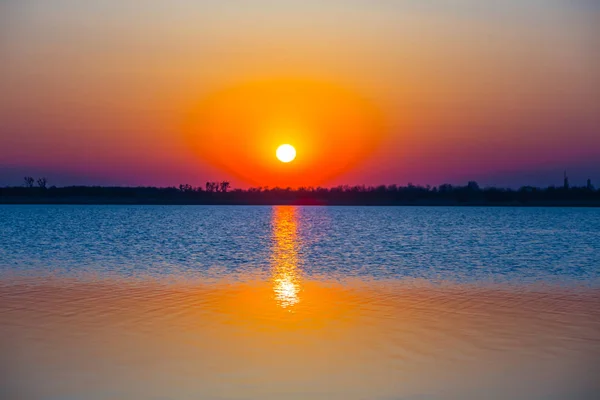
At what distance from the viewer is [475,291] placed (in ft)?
70.9

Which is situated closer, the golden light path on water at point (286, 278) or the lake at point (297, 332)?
the lake at point (297, 332)

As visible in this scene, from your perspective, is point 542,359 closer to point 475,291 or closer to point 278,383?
point 278,383

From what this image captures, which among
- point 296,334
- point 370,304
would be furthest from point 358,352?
point 370,304

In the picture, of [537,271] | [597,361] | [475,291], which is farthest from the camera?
[537,271]

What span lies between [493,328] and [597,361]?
10.8ft

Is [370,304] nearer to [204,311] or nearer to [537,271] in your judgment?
[204,311]

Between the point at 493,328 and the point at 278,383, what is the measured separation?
6.89 metres

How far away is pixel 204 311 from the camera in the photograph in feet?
56.5

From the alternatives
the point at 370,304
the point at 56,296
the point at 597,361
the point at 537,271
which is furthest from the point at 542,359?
the point at 537,271

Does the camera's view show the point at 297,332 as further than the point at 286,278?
No

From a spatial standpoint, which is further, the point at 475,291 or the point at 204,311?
the point at 475,291

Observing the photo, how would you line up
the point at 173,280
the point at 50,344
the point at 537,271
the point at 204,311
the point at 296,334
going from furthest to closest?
the point at 537,271
the point at 173,280
the point at 204,311
the point at 296,334
the point at 50,344

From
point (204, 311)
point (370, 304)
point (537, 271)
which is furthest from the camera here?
point (537, 271)

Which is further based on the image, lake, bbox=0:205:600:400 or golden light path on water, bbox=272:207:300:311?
golden light path on water, bbox=272:207:300:311
